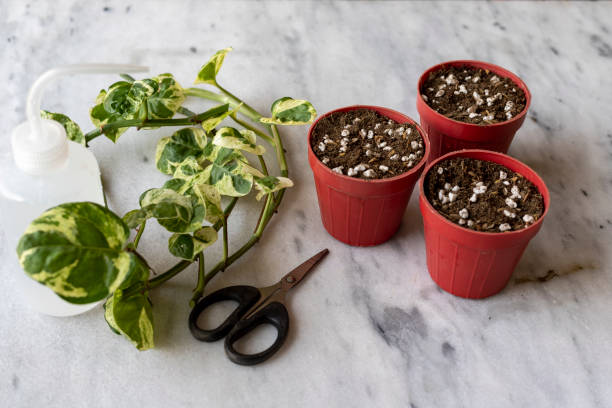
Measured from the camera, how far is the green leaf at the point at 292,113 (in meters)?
0.85

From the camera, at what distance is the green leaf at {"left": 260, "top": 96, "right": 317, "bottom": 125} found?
2.78 ft

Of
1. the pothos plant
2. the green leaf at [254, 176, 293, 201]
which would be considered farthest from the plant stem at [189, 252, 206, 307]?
the green leaf at [254, 176, 293, 201]

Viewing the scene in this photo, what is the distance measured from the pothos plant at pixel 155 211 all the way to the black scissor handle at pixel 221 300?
2 centimetres

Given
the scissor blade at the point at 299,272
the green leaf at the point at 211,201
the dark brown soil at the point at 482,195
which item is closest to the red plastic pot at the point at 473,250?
the dark brown soil at the point at 482,195

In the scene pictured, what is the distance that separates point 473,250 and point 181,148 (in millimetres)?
427

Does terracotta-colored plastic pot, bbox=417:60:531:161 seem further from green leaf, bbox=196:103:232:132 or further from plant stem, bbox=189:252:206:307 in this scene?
plant stem, bbox=189:252:206:307

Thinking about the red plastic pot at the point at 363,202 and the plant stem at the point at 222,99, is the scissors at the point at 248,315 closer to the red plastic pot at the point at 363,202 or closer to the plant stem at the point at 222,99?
the red plastic pot at the point at 363,202

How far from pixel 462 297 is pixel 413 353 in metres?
0.11

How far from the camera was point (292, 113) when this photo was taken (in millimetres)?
863

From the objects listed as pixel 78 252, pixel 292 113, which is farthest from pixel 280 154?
pixel 78 252

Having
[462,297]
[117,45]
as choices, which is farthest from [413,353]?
[117,45]

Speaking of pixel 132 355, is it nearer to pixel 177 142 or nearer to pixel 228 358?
pixel 228 358

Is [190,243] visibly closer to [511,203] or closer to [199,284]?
[199,284]

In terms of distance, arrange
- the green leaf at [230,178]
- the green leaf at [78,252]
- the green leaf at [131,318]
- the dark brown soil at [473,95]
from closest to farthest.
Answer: the green leaf at [78,252], the green leaf at [131,318], the green leaf at [230,178], the dark brown soil at [473,95]
